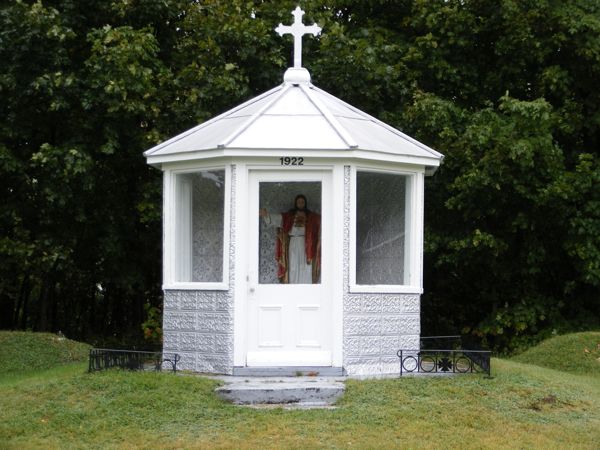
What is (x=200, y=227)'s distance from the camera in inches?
521

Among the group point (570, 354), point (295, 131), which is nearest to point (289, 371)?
point (295, 131)

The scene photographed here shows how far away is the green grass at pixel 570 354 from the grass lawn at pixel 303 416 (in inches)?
125

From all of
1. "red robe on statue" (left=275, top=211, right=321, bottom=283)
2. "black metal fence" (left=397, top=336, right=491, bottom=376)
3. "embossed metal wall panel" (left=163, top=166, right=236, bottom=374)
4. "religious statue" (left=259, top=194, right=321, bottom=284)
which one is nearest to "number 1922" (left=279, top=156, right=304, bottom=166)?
"religious statue" (left=259, top=194, right=321, bottom=284)

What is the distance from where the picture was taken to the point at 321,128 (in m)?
12.7

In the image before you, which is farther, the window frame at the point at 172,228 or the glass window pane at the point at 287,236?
the window frame at the point at 172,228

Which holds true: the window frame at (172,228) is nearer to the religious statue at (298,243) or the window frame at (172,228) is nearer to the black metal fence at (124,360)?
the religious statue at (298,243)

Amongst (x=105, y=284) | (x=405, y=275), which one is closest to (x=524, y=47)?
(x=405, y=275)

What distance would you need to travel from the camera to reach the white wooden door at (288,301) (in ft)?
40.6

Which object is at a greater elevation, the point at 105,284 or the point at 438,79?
the point at 438,79

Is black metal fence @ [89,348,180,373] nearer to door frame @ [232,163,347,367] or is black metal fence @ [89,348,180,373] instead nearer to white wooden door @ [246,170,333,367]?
door frame @ [232,163,347,367]

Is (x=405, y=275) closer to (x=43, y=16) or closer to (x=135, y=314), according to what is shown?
(x=43, y=16)

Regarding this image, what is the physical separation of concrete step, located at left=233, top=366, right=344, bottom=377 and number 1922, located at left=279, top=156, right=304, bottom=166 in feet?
7.78

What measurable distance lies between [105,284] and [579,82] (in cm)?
959

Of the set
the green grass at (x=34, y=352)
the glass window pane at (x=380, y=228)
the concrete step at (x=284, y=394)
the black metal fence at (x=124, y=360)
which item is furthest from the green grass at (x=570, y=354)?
the green grass at (x=34, y=352)
